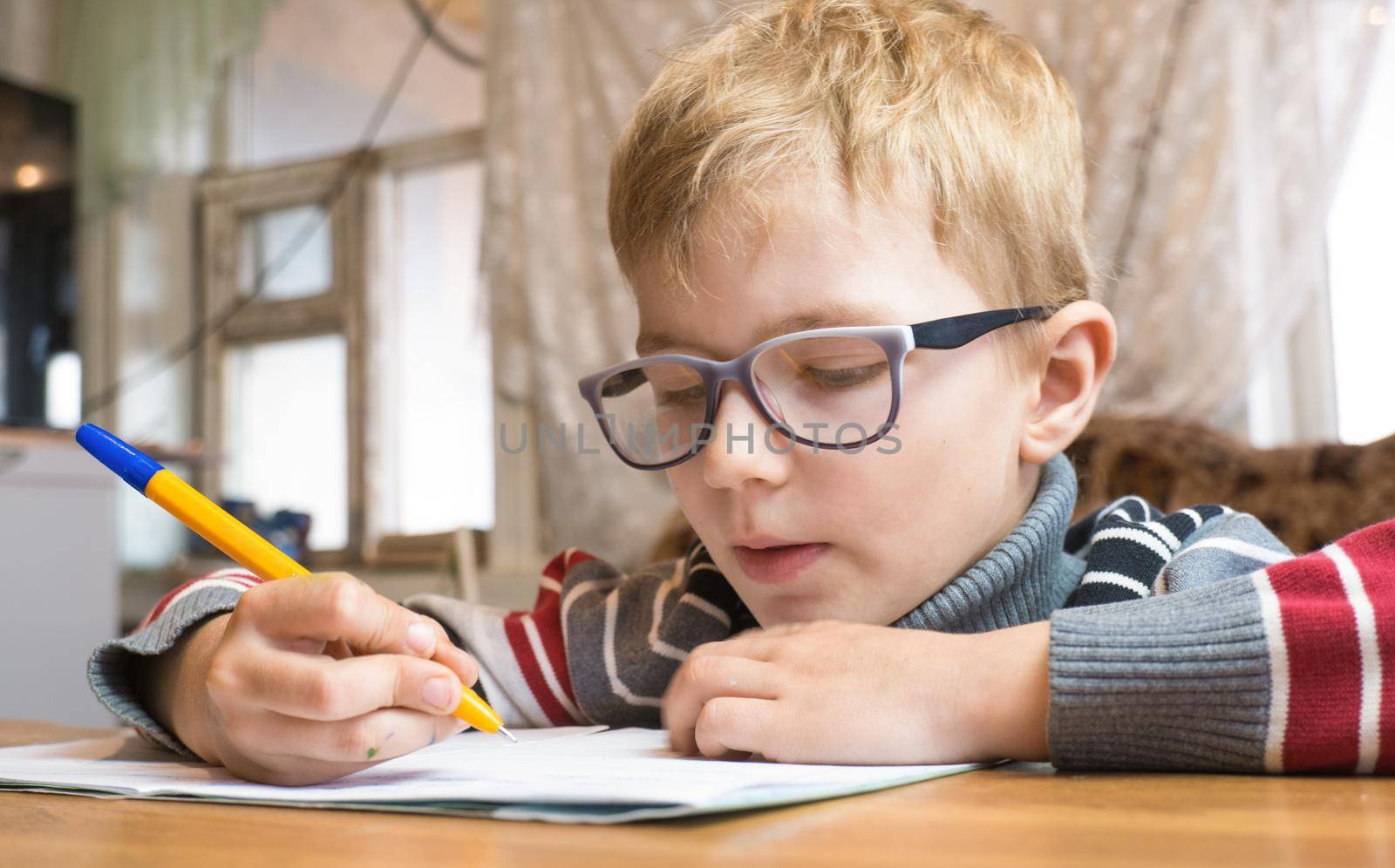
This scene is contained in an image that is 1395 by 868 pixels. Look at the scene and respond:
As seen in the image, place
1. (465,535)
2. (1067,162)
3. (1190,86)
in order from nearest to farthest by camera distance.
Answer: (1067,162)
(465,535)
(1190,86)

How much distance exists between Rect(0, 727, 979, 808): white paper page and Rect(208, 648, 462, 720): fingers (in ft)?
0.11

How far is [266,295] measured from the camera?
3.80 m

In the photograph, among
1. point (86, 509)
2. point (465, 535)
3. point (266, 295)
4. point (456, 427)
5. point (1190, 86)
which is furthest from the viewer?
point (266, 295)

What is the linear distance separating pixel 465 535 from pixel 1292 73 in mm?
1872

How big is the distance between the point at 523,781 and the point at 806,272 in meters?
0.38

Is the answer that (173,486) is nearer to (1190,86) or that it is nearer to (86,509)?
(1190,86)

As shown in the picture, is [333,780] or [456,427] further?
[456,427]

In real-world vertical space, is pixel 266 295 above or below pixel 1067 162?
above

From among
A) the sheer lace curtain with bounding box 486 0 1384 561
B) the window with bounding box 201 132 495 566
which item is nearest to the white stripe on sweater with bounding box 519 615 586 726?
the sheer lace curtain with bounding box 486 0 1384 561

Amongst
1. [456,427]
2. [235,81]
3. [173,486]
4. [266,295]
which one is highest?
[235,81]

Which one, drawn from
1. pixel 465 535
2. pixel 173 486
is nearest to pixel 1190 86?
pixel 465 535

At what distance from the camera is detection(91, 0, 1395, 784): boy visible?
0.53 metres

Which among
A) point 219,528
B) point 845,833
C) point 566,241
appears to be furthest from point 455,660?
point 566,241

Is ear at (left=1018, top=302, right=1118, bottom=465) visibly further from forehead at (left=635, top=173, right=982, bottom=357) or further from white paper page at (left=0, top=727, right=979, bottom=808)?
white paper page at (left=0, top=727, right=979, bottom=808)
